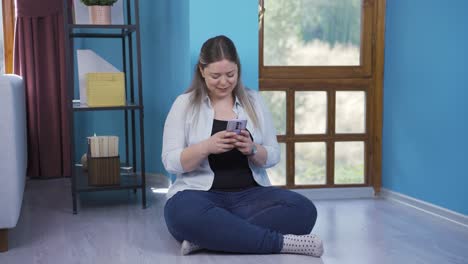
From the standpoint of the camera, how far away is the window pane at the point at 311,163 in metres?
3.24

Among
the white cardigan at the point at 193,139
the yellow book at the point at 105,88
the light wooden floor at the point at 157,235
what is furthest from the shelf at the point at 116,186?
the white cardigan at the point at 193,139

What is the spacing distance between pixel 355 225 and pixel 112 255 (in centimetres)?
116

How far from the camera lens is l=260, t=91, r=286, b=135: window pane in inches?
125

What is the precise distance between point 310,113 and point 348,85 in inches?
10.3

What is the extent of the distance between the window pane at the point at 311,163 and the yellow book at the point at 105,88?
3.61 ft

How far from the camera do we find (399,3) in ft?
10.2

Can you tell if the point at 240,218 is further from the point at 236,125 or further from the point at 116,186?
the point at 116,186

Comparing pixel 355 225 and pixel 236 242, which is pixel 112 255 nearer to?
pixel 236 242

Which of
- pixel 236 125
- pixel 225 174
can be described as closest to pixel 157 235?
pixel 225 174

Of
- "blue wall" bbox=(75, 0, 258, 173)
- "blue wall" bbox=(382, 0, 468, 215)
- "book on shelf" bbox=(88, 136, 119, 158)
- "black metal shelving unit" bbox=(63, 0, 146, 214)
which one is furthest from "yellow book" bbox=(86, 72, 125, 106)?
"blue wall" bbox=(382, 0, 468, 215)

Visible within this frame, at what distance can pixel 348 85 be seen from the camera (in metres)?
3.23

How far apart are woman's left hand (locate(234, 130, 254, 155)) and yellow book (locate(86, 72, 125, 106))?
75 cm

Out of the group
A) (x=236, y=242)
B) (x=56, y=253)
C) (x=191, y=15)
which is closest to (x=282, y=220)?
(x=236, y=242)

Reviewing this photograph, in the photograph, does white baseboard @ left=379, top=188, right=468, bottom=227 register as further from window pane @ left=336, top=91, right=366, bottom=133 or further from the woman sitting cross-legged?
the woman sitting cross-legged
